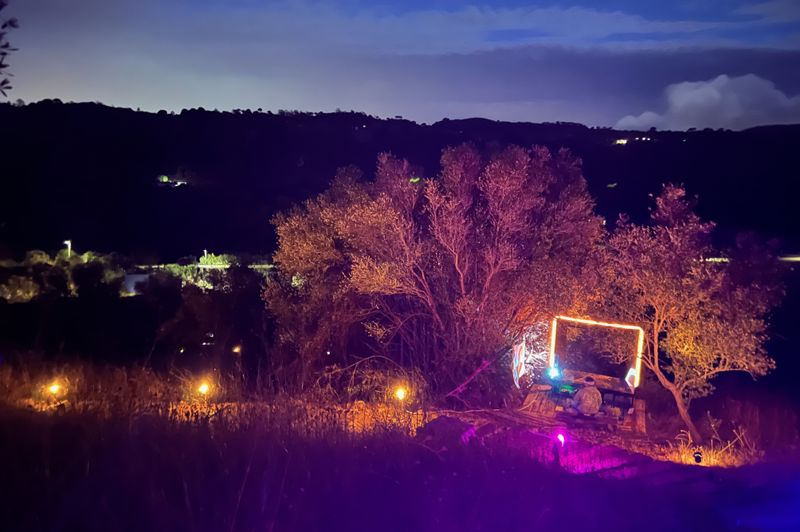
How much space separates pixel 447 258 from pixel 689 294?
4378 millimetres

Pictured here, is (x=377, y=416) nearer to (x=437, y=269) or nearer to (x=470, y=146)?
(x=437, y=269)

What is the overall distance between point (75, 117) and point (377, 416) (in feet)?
118

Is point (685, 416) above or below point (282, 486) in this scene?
below

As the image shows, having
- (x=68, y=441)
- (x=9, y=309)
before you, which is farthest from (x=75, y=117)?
(x=68, y=441)

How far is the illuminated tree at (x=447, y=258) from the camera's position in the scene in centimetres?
1340

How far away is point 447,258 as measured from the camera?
1391 cm

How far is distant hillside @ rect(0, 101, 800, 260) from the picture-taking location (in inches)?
1241

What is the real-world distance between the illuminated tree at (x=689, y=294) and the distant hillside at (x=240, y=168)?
16228 millimetres

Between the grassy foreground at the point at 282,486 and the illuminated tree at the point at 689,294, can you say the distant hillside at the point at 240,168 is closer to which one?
the illuminated tree at the point at 689,294

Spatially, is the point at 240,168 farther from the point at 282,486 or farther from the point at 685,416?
the point at 282,486

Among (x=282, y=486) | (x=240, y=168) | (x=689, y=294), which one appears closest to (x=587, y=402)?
(x=689, y=294)

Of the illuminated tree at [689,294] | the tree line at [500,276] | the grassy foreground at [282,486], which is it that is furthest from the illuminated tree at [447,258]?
the grassy foreground at [282,486]

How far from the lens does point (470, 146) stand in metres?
14.9

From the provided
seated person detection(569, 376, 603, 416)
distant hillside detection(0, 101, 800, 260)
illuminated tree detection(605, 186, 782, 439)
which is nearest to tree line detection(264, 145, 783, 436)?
illuminated tree detection(605, 186, 782, 439)
